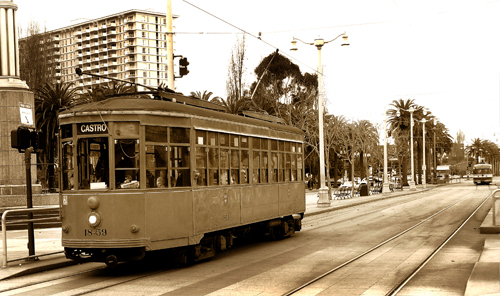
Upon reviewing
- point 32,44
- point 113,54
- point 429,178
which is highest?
point 113,54

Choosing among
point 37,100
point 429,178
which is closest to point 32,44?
point 37,100

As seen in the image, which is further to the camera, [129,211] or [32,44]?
[32,44]

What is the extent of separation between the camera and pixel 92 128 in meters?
10.8

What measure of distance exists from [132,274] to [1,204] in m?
20.0

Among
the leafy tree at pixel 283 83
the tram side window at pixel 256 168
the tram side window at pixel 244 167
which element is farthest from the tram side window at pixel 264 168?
the leafy tree at pixel 283 83

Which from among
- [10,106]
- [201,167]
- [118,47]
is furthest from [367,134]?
[118,47]

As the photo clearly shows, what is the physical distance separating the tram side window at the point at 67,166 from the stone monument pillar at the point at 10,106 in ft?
59.2

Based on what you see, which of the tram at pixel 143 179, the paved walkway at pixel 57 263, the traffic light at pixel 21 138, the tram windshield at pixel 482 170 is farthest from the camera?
the tram windshield at pixel 482 170

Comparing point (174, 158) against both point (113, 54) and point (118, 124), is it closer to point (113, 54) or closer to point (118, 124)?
point (118, 124)

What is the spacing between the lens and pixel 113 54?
457 feet

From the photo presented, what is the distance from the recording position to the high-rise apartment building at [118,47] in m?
135

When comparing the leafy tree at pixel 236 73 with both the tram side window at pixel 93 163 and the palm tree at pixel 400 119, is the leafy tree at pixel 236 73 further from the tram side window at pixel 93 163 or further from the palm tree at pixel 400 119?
the tram side window at pixel 93 163

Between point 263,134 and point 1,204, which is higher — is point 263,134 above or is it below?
above

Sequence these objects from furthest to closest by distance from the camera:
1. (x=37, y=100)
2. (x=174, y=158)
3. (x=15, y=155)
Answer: (x=37, y=100) → (x=15, y=155) → (x=174, y=158)
